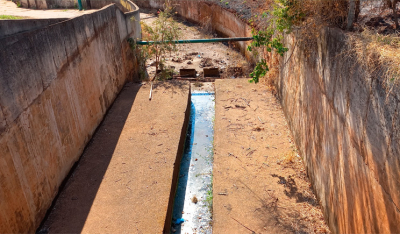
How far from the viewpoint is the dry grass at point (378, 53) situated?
2871 millimetres

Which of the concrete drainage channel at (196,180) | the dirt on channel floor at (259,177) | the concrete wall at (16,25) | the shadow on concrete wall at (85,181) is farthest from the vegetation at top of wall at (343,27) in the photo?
the concrete wall at (16,25)

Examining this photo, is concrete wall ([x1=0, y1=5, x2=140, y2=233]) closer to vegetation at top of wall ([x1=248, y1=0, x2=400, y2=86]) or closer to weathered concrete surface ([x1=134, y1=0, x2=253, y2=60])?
vegetation at top of wall ([x1=248, y1=0, x2=400, y2=86])

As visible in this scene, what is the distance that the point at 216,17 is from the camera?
16.0 m

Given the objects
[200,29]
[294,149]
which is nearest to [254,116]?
[294,149]

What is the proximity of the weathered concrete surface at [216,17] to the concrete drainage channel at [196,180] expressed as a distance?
4266 mm

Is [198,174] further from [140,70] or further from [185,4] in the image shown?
[185,4]

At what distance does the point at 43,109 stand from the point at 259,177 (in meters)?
3.63

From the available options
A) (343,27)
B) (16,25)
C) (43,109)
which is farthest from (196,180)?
(16,25)

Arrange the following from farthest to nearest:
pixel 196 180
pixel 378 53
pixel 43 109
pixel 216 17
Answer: pixel 216 17 → pixel 196 180 → pixel 43 109 → pixel 378 53

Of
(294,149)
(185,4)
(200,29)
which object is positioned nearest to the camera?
(294,149)

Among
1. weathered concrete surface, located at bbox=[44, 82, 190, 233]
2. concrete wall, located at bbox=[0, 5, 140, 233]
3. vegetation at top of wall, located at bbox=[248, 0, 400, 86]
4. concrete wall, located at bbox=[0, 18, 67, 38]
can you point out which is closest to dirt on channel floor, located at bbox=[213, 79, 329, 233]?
weathered concrete surface, located at bbox=[44, 82, 190, 233]

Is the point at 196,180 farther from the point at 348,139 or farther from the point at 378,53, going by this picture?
the point at 378,53

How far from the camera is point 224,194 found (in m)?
5.25

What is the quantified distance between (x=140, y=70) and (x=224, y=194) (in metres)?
6.52
